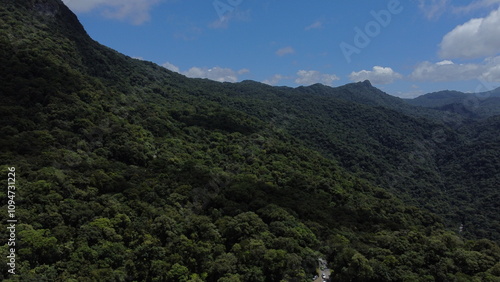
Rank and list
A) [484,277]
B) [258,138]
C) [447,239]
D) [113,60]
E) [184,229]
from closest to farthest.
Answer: [484,277] → [184,229] → [447,239] → [258,138] → [113,60]

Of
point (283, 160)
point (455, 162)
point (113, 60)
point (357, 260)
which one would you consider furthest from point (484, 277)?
point (455, 162)

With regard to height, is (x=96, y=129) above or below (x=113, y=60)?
below

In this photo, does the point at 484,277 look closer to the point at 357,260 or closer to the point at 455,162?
the point at 357,260

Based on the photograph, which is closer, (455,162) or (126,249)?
(126,249)

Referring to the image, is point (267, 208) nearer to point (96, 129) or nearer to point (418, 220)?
point (96, 129)

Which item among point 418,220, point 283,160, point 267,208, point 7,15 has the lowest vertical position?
point 418,220

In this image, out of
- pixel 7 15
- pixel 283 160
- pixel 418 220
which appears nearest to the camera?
pixel 418 220

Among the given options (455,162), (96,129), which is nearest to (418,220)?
(96,129)
